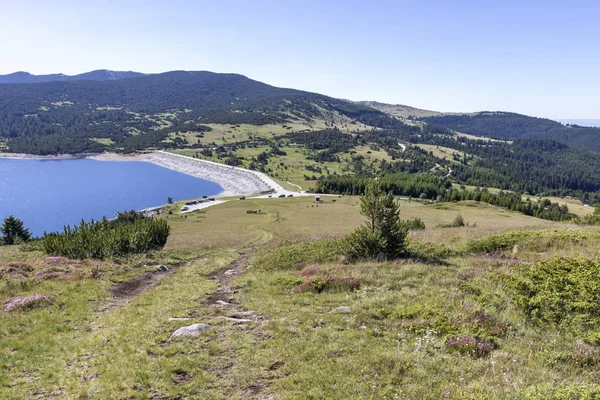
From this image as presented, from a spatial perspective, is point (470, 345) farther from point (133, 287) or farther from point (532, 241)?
point (133, 287)

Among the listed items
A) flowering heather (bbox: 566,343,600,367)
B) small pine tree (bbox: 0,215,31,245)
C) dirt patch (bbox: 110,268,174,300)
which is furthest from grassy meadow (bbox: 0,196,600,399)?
small pine tree (bbox: 0,215,31,245)

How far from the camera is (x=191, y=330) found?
50.0ft

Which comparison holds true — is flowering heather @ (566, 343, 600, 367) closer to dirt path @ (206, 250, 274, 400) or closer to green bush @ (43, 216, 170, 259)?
dirt path @ (206, 250, 274, 400)

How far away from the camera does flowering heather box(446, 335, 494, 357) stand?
442 inches

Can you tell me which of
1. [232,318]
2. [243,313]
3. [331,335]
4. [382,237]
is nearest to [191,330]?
[232,318]

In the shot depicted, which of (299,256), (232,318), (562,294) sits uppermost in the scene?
(562,294)

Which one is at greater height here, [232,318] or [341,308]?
[341,308]

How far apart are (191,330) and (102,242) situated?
26790mm

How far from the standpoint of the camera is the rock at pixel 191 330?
15.0 m

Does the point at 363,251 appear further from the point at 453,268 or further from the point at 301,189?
the point at 301,189

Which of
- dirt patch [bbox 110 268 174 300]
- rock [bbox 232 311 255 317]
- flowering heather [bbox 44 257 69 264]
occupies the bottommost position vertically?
flowering heather [bbox 44 257 69 264]

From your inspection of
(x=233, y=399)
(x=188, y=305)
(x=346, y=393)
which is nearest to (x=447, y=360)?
(x=346, y=393)

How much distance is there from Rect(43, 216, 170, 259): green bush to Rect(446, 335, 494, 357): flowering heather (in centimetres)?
3453

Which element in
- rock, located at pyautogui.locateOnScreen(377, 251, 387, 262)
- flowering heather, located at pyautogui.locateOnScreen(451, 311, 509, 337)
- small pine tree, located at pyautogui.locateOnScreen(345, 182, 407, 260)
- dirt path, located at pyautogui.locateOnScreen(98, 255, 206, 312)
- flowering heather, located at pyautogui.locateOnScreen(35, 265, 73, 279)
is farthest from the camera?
small pine tree, located at pyautogui.locateOnScreen(345, 182, 407, 260)
